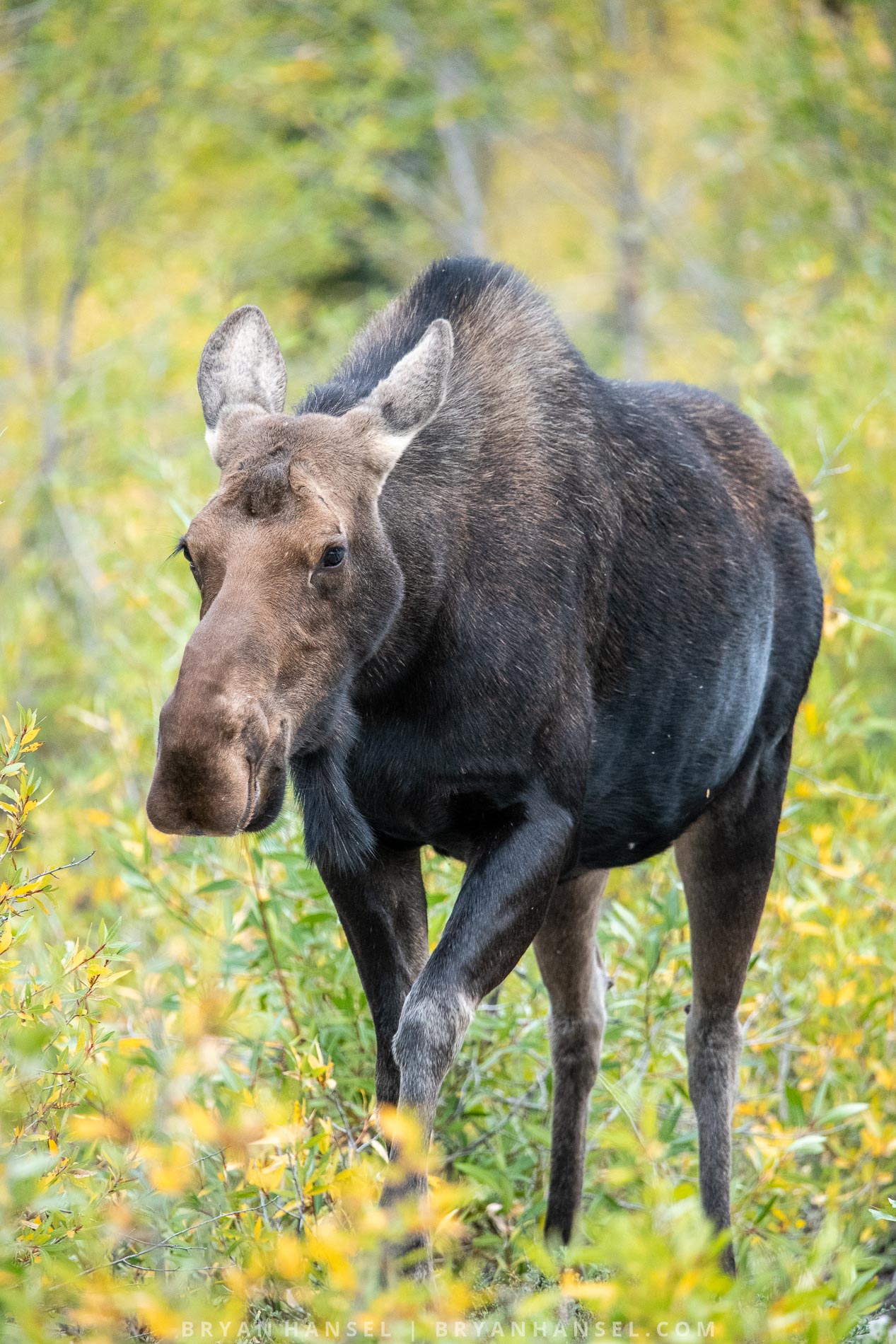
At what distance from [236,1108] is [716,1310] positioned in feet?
5.69

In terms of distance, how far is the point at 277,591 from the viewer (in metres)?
3.31

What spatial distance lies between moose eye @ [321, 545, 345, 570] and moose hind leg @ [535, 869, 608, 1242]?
1.69m

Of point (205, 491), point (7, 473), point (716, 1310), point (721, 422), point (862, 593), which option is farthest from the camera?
point (7, 473)

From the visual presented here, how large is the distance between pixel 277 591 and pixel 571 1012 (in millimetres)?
2125

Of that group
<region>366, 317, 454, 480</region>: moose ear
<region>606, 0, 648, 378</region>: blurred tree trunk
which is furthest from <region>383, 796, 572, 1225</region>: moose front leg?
<region>606, 0, 648, 378</region>: blurred tree trunk

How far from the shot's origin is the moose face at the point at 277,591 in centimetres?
302

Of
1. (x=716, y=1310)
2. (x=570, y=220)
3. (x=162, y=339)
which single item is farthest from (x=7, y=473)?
(x=570, y=220)

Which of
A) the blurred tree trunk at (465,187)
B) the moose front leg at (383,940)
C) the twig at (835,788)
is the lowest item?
the blurred tree trunk at (465,187)

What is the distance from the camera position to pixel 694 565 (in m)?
4.39

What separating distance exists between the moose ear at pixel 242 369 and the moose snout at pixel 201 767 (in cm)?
115

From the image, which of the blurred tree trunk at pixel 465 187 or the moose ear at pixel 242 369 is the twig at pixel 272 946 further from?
→ the blurred tree trunk at pixel 465 187

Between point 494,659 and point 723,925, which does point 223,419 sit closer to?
point 494,659

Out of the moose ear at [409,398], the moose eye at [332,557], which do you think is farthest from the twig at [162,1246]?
the moose ear at [409,398]

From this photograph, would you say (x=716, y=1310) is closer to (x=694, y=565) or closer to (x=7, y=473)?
(x=694, y=565)
